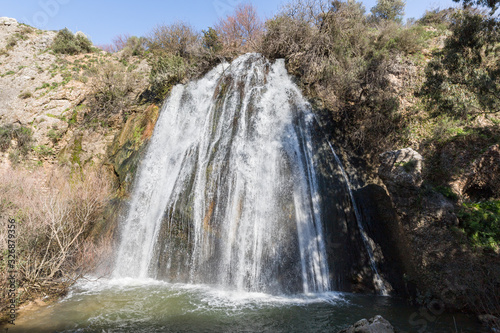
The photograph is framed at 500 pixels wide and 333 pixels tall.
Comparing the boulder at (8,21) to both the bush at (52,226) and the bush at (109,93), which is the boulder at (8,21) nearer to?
the bush at (109,93)

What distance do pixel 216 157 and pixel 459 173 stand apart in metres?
8.49

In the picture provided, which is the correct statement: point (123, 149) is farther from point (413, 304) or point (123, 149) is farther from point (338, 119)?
point (413, 304)

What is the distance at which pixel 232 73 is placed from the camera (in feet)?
43.2

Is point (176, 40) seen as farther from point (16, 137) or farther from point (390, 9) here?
point (390, 9)

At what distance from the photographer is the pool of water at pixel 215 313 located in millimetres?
5648

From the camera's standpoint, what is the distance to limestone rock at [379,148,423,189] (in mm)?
7633

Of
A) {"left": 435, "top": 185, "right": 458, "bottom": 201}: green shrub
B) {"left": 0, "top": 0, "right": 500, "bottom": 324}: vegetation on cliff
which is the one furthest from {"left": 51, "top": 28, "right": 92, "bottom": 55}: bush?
{"left": 435, "top": 185, "right": 458, "bottom": 201}: green shrub

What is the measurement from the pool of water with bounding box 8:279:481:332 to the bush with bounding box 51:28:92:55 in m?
20.7

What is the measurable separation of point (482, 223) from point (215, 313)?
24.5ft

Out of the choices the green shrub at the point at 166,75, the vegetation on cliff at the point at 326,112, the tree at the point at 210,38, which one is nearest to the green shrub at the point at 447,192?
the vegetation on cliff at the point at 326,112

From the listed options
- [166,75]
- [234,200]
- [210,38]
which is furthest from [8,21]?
[234,200]

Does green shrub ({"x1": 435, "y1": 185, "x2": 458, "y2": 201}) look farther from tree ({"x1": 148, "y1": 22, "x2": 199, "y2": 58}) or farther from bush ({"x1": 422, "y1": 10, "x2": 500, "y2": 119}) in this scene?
tree ({"x1": 148, "y1": 22, "x2": 199, "y2": 58})

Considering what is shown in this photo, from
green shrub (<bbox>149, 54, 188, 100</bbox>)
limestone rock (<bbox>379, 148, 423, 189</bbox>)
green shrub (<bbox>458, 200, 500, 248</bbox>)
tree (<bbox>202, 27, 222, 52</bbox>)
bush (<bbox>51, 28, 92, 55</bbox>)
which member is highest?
bush (<bbox>51, 28, 92, 55</bbox>)

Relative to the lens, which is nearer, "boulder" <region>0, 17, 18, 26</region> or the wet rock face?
the wet rock face
